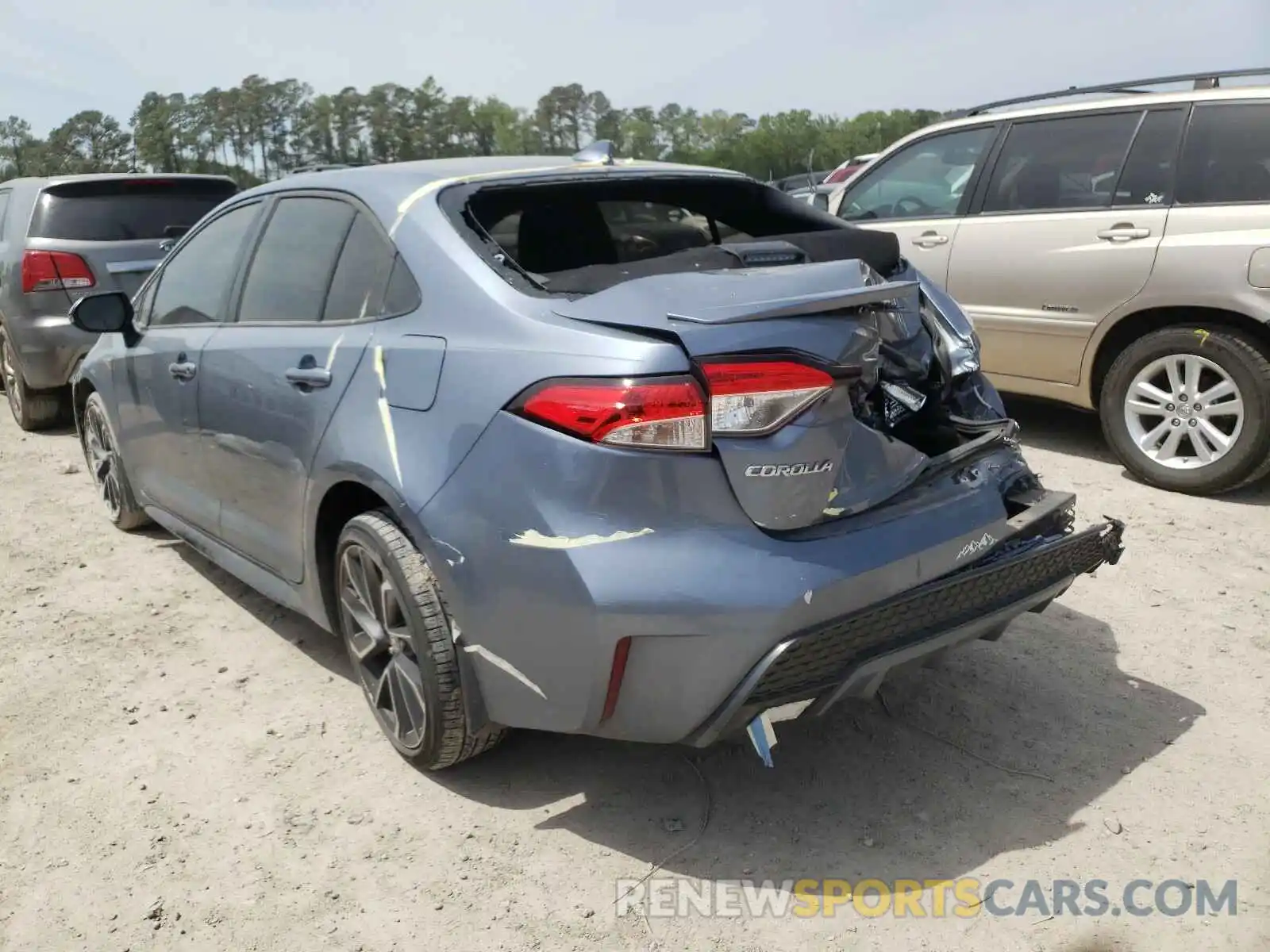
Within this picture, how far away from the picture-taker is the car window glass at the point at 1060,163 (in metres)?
5.28

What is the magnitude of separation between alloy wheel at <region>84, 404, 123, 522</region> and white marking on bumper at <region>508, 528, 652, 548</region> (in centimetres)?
326

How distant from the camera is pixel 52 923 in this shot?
2.41 meters

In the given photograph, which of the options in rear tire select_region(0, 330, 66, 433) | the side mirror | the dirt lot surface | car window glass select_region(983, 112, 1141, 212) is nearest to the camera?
the dirt lot surface

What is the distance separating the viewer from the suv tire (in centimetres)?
466

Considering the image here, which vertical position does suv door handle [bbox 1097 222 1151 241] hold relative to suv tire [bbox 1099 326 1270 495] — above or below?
above

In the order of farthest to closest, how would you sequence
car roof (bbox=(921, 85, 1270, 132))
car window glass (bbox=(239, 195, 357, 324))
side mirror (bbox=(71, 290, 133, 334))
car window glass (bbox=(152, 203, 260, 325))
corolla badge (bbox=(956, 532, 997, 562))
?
car roof (bbox=(921, 85, 1270, 132)), side mirror (bbox=(71, 290, 133, 334)), car window glass (bbox=(152, 203, 260, 325)), car window glass (bbox=(239, 195, 357, 324)), corolla badge (bbox=(956, 532, 997, 562))

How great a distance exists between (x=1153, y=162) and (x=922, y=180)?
4.77 ft

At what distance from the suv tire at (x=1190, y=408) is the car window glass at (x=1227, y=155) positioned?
2.08 ft

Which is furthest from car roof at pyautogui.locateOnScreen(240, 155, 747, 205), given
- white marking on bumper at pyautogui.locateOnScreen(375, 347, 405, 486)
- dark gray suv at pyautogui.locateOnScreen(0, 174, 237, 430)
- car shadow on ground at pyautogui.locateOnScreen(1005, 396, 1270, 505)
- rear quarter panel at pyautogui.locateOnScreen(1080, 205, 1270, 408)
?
dark gray suv at pyautogui.locateOnScreen(0, 174, 237, 430)

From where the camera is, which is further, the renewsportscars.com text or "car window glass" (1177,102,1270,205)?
"car window glass" (1177,102,1270,205)

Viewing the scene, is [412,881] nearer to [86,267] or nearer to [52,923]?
[52,923]

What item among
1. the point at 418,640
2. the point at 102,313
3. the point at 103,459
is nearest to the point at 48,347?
the point at 103,459

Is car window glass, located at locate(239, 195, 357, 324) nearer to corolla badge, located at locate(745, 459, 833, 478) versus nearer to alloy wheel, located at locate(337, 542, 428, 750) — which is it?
alloy wheel, located at locate(337, 542, 428, 750)

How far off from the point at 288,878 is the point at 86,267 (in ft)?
18.2
